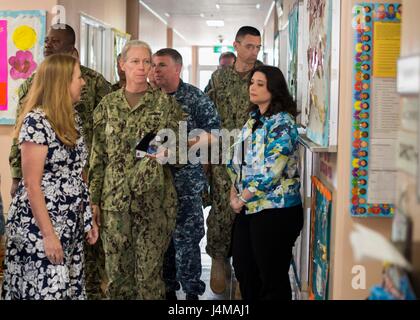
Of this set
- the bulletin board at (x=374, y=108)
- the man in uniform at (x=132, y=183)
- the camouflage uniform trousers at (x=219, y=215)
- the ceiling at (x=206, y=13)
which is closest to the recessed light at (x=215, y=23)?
the ceiling at (x=206, y=13)

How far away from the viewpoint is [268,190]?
3881 millimetres

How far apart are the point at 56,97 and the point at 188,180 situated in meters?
1.70

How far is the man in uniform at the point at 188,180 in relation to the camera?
A: 469 centimetres

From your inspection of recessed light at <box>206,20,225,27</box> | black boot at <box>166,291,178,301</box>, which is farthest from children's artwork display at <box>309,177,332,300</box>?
recessed light at <box>206,20,225,27</box>

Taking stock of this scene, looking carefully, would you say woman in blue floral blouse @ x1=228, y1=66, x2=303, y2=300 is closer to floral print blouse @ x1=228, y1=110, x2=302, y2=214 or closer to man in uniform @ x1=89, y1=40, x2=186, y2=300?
floral print blouse @ x1=228, y1=110, x2=302, y2=214

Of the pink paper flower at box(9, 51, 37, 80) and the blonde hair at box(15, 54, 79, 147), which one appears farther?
the pink paper flower at box(9, 51, 37, 80)

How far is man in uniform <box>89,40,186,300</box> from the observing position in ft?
12.7

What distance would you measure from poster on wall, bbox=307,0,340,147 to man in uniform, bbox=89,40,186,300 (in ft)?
2.57

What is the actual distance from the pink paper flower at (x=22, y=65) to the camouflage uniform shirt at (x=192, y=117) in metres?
2.12

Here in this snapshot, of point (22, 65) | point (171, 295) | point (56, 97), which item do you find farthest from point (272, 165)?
point (22, 65)

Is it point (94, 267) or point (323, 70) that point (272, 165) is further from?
point (94, 267)

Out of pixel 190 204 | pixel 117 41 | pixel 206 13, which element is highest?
pixel 206 13

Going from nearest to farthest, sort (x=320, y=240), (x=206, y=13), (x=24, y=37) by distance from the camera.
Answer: (x=320, y=240)
(x=24, y=37)
(x=206, y=13)

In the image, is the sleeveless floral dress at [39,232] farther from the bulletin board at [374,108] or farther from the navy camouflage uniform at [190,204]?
the navy camouflage uniform at [190,204]
